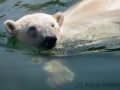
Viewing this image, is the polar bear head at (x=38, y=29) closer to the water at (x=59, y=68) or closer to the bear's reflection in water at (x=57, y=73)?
the water at (x=59, y=68)

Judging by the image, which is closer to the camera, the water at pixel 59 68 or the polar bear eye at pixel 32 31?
the water at pixel 59 68

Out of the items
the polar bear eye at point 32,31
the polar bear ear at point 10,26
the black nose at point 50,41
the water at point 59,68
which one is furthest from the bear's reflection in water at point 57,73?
the polar bear ear at point 10,26

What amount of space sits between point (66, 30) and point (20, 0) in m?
3.47

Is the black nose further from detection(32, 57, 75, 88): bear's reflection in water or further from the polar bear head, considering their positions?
detection(32, 57, 75, 88): bear's reflection in water

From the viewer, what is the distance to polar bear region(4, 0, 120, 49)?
5.76 meters

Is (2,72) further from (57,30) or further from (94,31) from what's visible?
(94,31)

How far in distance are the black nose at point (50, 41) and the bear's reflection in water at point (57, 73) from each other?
1.51 feet

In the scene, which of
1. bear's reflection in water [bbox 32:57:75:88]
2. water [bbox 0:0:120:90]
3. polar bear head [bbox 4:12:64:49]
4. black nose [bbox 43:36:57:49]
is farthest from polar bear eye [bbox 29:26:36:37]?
bear's reflection in water [bbox 32:57:75:88]

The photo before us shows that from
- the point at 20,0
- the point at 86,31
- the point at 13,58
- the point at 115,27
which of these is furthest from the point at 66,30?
the point at 20,0

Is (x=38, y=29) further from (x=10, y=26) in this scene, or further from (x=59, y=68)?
(x=59, y=68)

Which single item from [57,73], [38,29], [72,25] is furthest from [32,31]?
[57,73]

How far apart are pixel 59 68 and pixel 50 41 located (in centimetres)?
88

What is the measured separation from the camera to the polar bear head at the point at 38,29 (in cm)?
551

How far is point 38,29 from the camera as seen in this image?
5762mm
